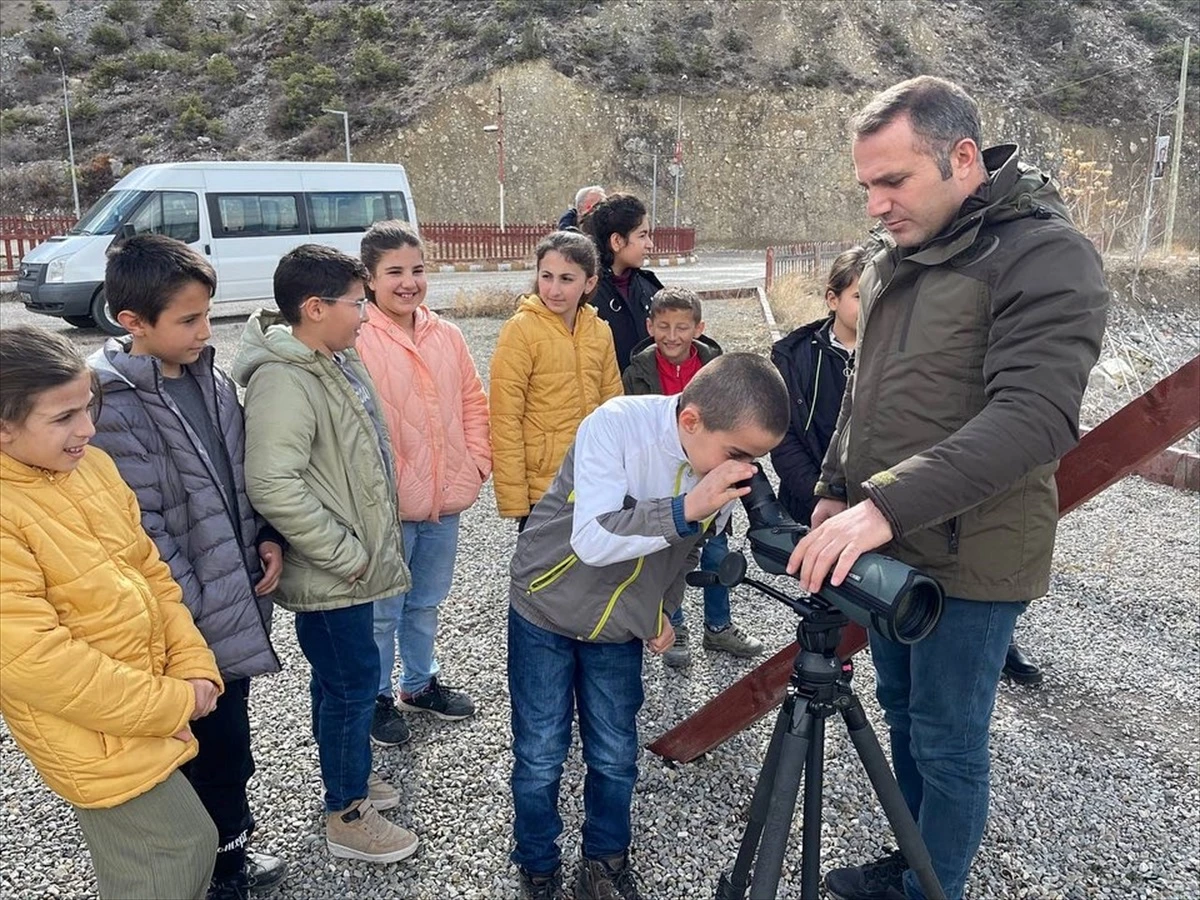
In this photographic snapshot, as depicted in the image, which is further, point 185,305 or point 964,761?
point 185,305

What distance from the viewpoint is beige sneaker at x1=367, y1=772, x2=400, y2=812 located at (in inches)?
105

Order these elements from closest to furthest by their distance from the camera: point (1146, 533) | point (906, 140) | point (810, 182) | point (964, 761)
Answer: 1. point (906, 140)
2. point (964, 761)
3. point (1146, 533)
4. point (810, 182)

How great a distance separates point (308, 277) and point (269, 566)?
773 mm

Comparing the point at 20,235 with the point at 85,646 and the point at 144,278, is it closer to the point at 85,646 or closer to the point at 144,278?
the point at 144,278

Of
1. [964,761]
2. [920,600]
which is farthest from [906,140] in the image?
[964,761]

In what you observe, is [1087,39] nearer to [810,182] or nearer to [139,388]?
[810,182]

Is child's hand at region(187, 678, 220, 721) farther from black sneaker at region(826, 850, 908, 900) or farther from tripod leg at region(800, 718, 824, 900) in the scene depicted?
black sneaker at region(826, 850, 908, 900)

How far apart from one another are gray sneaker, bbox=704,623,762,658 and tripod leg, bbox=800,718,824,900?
2.10m

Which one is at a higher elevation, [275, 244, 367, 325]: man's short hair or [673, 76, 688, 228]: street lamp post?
[673, 76, 688, 228]: street lamp post

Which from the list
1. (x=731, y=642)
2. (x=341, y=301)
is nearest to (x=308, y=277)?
(x=341, y=301)

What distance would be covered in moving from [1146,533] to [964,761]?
4.47 meters

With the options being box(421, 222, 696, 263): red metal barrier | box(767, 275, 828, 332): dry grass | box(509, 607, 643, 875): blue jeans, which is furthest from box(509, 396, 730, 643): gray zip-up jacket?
box(421, 222, 696, 263): red metal barrier

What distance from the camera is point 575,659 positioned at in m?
2.23

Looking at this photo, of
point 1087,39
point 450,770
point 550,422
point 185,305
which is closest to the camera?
point 185,305
